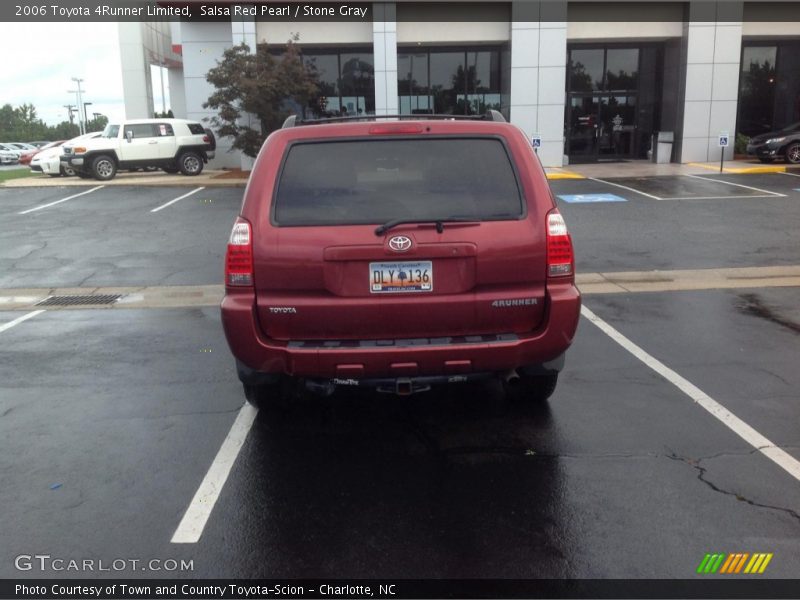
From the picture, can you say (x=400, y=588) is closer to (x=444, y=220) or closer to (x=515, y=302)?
(x=515, y=302)

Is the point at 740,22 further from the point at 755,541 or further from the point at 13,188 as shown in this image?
the point at 755,541

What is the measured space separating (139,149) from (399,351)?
2286cm

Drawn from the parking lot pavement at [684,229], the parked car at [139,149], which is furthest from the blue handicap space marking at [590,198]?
the parked car at [139,149]

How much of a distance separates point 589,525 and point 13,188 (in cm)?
2350

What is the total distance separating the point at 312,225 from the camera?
13.2 ft

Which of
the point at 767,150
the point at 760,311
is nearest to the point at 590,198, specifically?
the point at 760,311

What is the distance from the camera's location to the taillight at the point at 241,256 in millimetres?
4062

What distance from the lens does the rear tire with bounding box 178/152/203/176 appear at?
25.0m

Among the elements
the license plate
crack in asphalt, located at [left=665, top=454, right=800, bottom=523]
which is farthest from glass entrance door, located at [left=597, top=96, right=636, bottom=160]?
the license plate

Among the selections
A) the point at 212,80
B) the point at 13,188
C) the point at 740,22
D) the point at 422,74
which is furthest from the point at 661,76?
the point at 13,188

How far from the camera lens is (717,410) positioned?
4.82 m

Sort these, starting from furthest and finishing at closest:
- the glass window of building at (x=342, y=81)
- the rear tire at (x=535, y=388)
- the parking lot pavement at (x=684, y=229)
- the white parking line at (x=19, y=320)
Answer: the glass window of building at (x=342, y=81) → the parking lot pavement at (x=684, y=229) → the white parking line at (x=19, y=320) → the rear tire at (x=535, y=388)

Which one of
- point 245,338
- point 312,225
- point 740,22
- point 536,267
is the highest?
point 740,22

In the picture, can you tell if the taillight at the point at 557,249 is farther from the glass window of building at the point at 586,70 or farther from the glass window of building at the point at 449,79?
the glass window of building at the point at 586,70
